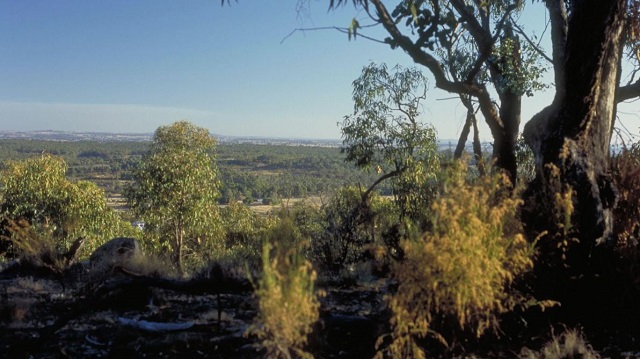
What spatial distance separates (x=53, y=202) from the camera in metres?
23.6

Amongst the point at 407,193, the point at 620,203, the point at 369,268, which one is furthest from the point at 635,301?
the point at 407,193

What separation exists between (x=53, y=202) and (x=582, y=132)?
23.3m

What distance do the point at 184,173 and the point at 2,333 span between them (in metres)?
17.0

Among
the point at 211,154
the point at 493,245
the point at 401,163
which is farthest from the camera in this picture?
the point at 211,154

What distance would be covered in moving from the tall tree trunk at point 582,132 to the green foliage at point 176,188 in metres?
17.2

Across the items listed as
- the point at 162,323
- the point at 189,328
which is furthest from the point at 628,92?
the point at 162,323

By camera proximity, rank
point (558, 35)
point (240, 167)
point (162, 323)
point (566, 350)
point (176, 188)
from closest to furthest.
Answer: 1. point (566, 350)
2. point (162, 323)
3. point (558, 35)
4. point (176, 188)
5. point (240, 167)

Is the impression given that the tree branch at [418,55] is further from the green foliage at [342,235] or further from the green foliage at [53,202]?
the green foliage at [53,202]

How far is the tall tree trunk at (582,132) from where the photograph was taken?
4.72 m

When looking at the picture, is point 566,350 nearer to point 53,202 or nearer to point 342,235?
point 342,235

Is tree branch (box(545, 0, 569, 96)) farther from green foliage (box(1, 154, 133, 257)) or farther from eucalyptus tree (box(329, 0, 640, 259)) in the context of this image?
green foliage (box(1, 154, 133, 257))

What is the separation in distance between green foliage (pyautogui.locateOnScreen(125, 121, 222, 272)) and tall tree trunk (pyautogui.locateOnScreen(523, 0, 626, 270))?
1716cm

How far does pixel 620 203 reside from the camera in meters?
5.44

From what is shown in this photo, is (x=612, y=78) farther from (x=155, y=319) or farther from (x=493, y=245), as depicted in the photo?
(x=155, y=319)
